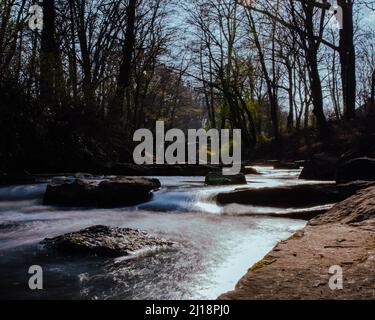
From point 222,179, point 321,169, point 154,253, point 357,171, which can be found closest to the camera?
point 154,253

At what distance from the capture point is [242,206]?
711 centimetres

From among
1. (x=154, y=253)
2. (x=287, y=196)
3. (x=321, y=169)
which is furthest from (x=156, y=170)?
(x=154, y=253)

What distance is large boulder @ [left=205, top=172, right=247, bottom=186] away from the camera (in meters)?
10.0

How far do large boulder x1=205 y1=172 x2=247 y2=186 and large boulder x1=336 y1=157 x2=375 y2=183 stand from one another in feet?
7.70

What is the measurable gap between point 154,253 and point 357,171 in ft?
17.7

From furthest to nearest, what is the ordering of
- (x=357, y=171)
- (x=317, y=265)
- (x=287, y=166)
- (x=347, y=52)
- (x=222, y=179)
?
1. (x=287, y=166)
2. (x=347, y=52)
3. (x=222, y=179)
4. (x=357, y=171)
5. (x=317, y=265)

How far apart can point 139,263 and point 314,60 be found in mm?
15888

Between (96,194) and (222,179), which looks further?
(222,179)

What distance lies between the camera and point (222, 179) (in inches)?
400

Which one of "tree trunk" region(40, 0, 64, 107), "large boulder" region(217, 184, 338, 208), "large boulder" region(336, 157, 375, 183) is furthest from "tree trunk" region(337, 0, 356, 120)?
"large boulder" region(217, 184, 338, 208)

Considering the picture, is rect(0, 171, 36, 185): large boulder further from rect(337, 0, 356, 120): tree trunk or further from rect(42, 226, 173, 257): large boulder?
rect(337, 0, 356, 120): tree trunk

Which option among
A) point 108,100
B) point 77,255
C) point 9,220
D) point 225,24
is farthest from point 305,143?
point 77,255

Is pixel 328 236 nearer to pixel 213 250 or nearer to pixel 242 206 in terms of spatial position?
pixel 213 250

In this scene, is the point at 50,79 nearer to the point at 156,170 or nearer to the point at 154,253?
the point at 156,170
